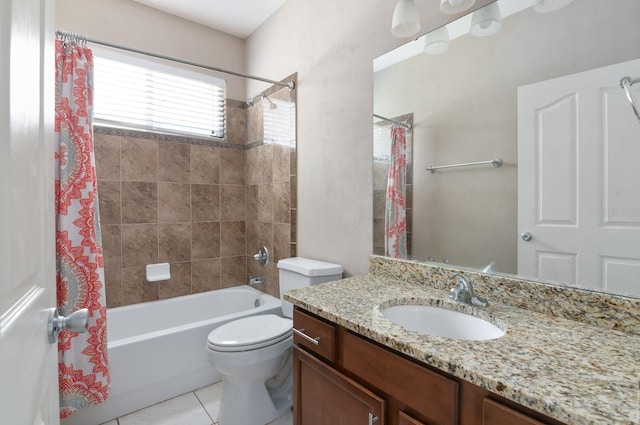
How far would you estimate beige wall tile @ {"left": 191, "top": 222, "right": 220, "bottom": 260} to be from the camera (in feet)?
8.95

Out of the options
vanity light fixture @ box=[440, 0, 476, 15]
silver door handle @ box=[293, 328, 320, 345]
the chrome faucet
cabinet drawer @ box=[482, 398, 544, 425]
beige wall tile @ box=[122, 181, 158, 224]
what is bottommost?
silver door handle @ box=[293, 328, 320, 345]

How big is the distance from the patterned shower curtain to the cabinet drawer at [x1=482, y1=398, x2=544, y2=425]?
1796mm

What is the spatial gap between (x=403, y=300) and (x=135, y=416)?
172cm

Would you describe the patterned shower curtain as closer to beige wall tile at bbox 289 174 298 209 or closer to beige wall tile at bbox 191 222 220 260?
beige wall tile at bbox 191 222 220 260

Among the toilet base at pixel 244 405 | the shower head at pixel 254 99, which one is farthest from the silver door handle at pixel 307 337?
the shower head at pixel 254 99

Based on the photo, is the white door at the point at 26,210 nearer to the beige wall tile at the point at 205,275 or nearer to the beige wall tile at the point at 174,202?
the beige wall tile at the point at 174,202

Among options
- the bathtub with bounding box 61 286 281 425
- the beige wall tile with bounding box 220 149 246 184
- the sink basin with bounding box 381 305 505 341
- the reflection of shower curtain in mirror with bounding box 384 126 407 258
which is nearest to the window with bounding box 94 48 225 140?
the beige wall tile with bounding box 220 149 246 184

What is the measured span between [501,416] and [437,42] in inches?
55.8

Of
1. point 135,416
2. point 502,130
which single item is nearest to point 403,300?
point 502,130

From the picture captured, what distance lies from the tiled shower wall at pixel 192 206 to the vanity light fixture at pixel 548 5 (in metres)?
1.58

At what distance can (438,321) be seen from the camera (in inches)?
46.4

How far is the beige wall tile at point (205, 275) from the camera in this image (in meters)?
2.73

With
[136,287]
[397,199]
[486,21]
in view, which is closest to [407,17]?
[486,21]

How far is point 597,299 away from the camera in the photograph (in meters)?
0.97
